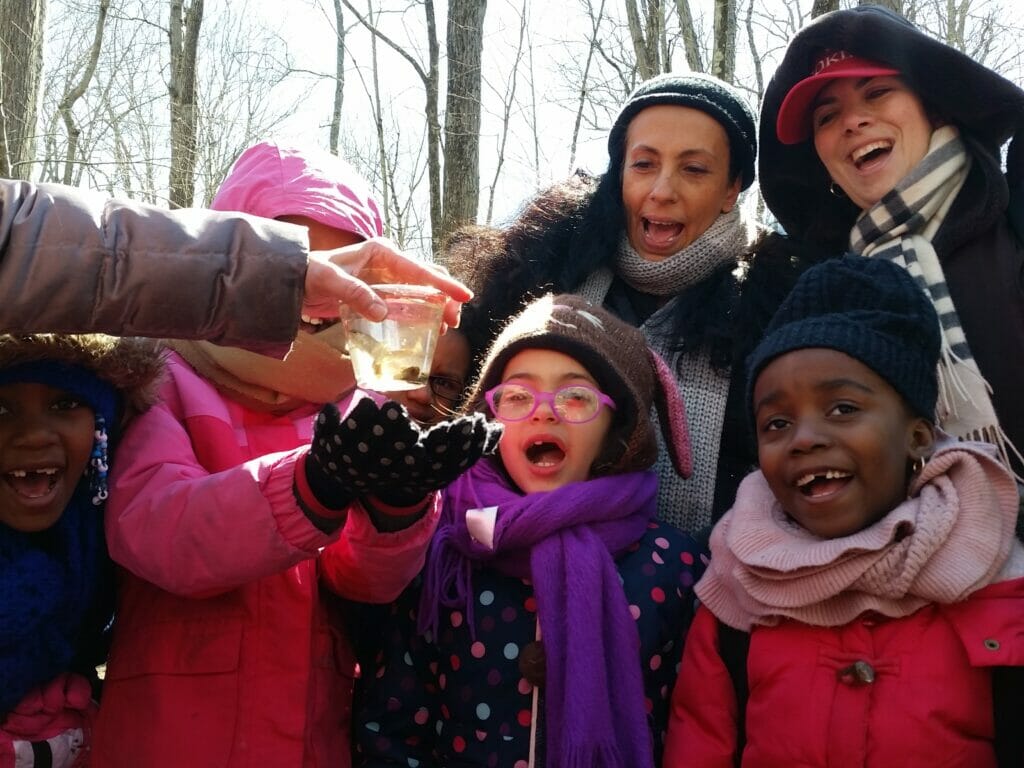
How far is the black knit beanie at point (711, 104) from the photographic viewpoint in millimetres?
3186

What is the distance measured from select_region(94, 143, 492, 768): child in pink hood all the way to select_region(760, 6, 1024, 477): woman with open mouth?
1500mm

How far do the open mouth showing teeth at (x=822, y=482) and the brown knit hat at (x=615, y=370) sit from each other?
1.61ft

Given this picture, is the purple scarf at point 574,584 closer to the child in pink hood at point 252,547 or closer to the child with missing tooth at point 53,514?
the child in pink hood at point 252,547

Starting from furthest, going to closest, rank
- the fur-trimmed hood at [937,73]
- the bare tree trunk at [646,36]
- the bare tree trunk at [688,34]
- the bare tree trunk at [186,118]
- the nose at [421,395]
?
the bare tree trunk at [186,118] < the bare tree trunk at [646,36] < the bare tree trunk at [688,34] < the nose at [421,395] < the fur-trimmed hood at [937,73]

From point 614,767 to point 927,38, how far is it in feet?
7.57

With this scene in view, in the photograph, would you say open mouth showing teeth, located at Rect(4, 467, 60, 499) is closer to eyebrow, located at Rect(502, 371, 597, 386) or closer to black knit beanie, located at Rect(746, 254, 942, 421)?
eyebrow, located at Rect(502, 371, 597, 386)

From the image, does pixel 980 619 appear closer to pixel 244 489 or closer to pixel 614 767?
pixel 614 767

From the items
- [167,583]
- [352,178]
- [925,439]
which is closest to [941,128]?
[925,439]

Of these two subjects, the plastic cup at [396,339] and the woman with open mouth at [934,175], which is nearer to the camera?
the plastic cup at [396,339]

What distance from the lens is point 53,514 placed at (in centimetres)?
218

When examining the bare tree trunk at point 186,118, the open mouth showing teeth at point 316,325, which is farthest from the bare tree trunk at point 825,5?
the bare tree trunk at point 186,118

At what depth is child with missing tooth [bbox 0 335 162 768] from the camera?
83.0 inches

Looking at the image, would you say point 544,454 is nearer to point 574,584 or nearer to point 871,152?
point 574,584

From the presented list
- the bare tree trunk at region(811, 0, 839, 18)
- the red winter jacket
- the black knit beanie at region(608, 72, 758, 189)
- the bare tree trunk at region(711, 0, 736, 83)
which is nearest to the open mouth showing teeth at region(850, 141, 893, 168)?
the black knit beanie at region(608, 72, 758, 189)
